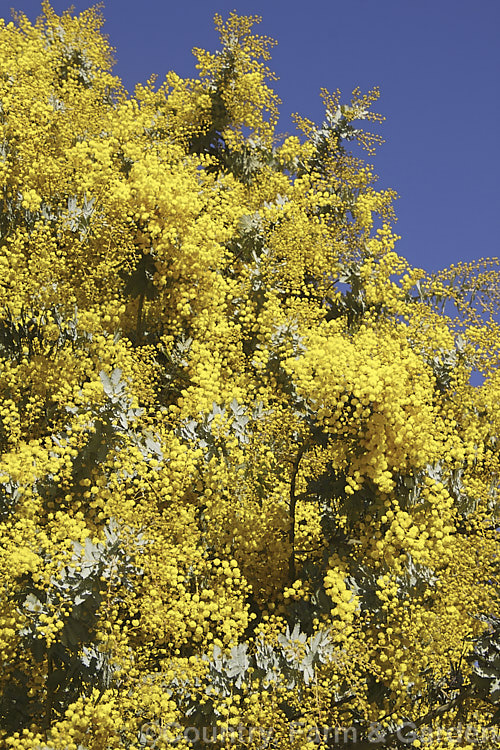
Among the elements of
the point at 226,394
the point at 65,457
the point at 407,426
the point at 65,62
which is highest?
the point at 65,62

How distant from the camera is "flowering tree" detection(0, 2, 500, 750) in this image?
37.6 feet

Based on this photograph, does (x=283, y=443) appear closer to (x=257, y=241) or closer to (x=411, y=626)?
(x=411, y=626)

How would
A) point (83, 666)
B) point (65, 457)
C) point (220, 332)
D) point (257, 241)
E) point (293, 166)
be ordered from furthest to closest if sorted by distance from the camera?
point (293, 166) → point (257, 241) → point (220, 332) → point (65, 457) → point (83, 666)

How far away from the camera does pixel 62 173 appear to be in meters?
17.3

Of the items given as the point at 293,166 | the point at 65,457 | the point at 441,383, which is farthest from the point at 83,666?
the point at 293,166

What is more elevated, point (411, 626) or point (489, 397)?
point (489, 397)

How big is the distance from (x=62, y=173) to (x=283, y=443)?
26.2 feet

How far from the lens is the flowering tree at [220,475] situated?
37.6ft

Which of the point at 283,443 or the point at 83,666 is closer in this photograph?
the point at 83,666

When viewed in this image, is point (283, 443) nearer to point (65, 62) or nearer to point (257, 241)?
point (257, 241)

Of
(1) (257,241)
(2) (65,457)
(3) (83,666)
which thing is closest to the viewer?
(3) (83,666)

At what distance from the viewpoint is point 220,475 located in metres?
13.1

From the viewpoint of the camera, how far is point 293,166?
75.3 feet

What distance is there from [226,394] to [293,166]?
10.9m
